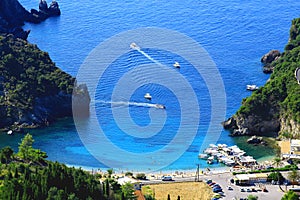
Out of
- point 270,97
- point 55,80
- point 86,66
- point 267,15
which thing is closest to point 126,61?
point 86,66

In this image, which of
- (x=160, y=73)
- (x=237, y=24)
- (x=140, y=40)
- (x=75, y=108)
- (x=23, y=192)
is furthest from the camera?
(x=237, y=24)

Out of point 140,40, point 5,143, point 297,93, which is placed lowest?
point 5,143

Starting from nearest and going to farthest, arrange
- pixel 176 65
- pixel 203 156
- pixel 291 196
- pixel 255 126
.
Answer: pixel 291 196, pixel 203 156, pixel 255 126, pixel 176 65

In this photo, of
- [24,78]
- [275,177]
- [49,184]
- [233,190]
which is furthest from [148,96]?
[49,184]

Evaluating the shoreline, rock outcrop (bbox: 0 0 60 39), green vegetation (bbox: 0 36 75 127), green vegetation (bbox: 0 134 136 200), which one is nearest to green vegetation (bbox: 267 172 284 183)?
the shoreline

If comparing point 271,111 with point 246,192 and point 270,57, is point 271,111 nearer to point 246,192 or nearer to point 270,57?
point 246,192

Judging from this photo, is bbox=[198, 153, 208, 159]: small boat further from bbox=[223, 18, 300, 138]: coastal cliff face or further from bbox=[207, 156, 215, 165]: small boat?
bbox=[223, 18, 300, 138]: coastal cliff face

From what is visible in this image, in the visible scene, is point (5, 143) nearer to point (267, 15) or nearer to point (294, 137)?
point (294, 137)
